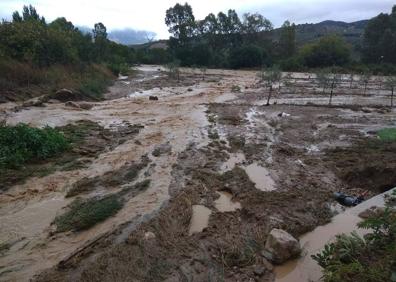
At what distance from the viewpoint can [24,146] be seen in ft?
35.9

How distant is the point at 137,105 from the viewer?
22.7 metres

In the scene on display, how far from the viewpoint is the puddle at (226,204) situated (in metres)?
8.43

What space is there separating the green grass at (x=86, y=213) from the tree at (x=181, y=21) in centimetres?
6625

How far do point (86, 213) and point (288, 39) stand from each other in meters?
68.1

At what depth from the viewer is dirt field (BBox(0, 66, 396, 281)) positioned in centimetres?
614

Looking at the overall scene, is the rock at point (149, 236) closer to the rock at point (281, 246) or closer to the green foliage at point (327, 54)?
the rock at point (281, 246)

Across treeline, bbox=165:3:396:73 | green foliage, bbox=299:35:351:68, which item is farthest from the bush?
green foliage, bbox=299:35:351:68

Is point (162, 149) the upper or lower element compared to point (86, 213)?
lower

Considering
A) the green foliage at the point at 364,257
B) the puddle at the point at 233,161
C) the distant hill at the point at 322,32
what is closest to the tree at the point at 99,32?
the distant hill at the point at 322,32

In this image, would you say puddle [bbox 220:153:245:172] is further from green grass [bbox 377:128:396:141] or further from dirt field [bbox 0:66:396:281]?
green grass [bbox 377:128:396:141]

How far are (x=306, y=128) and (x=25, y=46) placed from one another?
69.4 ft

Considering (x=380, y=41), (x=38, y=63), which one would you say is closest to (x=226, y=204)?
(x=38, y=63)

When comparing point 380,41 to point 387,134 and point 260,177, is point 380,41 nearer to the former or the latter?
point 387,134

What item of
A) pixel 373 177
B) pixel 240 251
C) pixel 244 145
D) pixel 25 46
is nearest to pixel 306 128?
pixel 244 145
